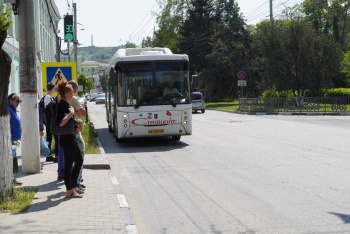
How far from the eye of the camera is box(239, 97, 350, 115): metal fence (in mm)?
37791

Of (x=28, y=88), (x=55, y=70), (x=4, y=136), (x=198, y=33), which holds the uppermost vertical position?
(x=198, y=33)

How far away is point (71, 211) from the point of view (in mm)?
7480

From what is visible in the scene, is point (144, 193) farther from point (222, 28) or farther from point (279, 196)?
point (222, 28)

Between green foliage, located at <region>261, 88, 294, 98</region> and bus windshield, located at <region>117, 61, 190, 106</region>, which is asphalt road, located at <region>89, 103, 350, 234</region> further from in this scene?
green foliage, located at <region>261, 88, 294, 98</region>

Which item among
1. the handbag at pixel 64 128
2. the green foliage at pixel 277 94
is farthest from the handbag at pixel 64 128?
the green foliage at pixel 277 94

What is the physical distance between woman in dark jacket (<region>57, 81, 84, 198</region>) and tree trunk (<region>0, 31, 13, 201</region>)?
816 millimetres

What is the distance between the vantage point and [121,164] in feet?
44.9

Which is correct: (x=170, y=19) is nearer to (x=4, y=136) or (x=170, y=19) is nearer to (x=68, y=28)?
(x=68, y=28)

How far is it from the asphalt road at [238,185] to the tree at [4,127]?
1.89 metres

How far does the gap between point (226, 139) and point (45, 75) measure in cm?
699

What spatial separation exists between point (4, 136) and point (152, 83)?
9.55m

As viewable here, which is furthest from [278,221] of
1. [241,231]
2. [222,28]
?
[222,28]

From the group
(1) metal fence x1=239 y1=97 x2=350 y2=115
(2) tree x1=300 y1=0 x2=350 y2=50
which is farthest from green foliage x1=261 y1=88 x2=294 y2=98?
(2) tree x1=300 y1=0 x2=350 y2=50

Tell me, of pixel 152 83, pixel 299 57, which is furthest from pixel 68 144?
pixel 299 57
